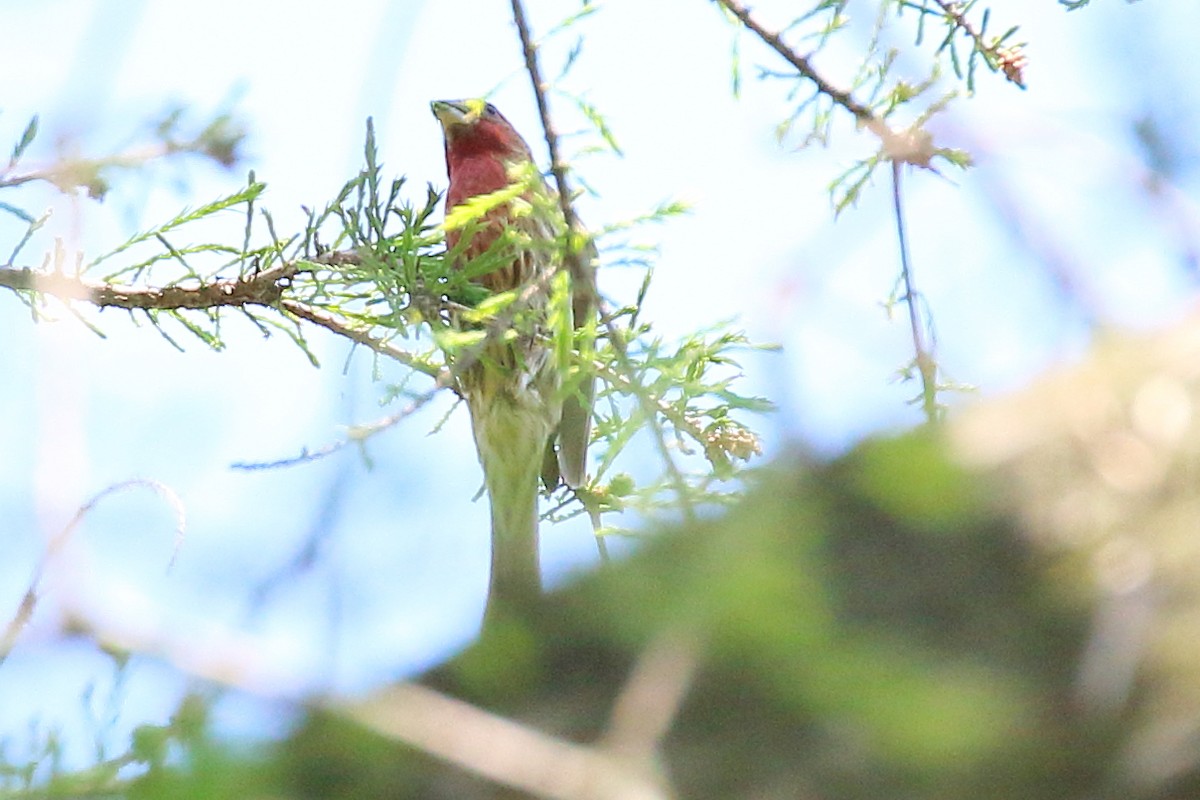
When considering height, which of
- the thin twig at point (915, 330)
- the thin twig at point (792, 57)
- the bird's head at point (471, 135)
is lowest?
the thin twig at point (915, 330)

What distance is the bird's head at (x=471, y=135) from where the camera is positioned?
5.77 metres

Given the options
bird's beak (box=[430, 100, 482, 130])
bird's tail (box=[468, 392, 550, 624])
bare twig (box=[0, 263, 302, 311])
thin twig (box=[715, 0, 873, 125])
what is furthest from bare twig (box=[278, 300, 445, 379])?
bird's beak (box=[430, 100, 482, 130])

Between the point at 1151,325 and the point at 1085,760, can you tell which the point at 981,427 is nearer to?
the point at 1151,325

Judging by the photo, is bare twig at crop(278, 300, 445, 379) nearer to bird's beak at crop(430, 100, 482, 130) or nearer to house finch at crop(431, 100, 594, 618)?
house finch at crop(431, 100, 594, 618)

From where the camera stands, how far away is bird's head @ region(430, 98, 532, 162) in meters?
5.77

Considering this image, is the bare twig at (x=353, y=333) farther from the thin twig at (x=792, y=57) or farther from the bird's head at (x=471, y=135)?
the bird's head at (x=471, y=135)

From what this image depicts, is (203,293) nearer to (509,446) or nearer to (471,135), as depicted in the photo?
(509,446)

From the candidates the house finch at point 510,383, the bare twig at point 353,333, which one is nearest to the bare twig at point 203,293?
the bare twig at point 353,333

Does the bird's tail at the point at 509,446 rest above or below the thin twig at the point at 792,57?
below

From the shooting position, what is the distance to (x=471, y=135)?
5.88 meters

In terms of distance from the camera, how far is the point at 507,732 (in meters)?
1.29

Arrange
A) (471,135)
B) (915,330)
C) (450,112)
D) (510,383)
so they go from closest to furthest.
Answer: (915,330), (510,383), (450,112), (471,135)

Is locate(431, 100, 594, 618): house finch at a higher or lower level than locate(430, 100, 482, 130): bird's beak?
lower

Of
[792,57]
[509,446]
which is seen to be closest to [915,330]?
[792,57]
